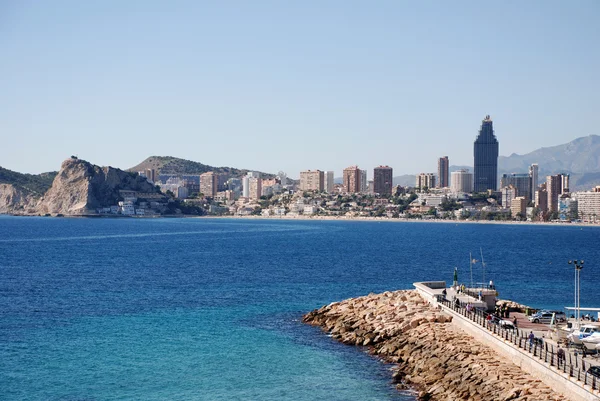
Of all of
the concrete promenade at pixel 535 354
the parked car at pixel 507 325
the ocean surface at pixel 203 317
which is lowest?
the ocean surface at pixel 203 317

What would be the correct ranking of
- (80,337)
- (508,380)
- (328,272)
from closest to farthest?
1. (508,380)
2. (80,337)
3. (328,272)

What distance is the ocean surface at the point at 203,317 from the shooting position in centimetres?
3050

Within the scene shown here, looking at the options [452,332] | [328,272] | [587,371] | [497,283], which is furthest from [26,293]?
[587,371]

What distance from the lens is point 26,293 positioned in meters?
54.6

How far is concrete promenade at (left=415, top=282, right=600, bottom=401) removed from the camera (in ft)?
77.5

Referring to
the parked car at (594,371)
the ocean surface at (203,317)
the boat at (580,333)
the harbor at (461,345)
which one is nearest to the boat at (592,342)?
the boat at (580,333)

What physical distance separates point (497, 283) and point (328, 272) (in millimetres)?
16576

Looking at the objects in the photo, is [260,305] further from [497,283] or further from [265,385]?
[497,283]

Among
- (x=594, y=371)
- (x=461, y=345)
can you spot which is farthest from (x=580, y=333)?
(x=461, y=345)

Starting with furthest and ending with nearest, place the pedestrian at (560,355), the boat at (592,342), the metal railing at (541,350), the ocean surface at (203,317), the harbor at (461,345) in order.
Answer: the ocean surface at (203,317)
the boat at (592,342)
the pedestrian at (560,355)
the harbor at (461,345)
the metal railing at (541,350)

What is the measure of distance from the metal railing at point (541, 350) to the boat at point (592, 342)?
111 cm

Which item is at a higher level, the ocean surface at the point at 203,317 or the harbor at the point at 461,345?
the harbor at the point at 461,345

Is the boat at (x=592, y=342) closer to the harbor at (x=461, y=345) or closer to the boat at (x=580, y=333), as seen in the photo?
the boat at (x=580, y=333)

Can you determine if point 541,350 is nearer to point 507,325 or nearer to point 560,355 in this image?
point 560,355
